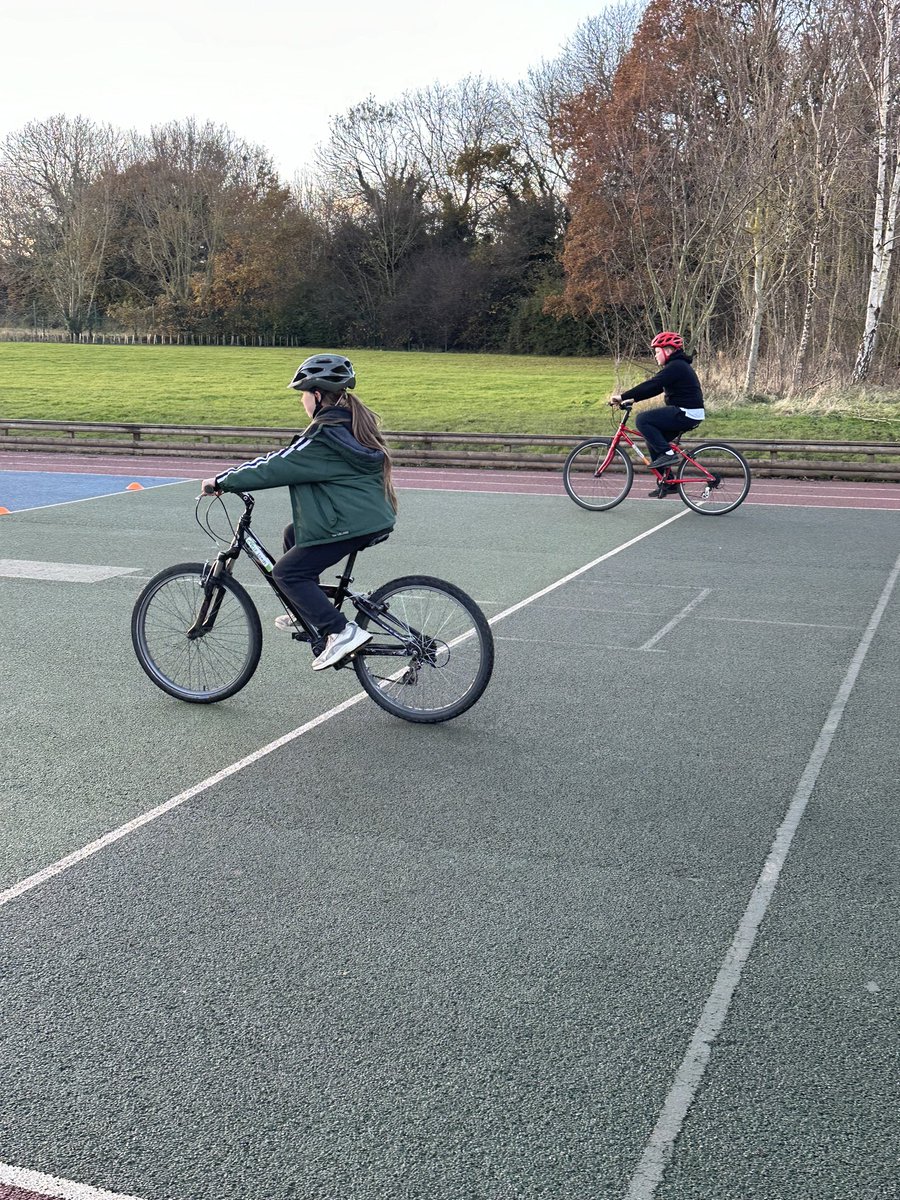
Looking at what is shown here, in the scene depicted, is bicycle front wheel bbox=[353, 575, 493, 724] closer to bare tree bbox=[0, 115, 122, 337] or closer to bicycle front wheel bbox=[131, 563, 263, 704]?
bicycle front wheel bbox=[131, 563, 263, 704]

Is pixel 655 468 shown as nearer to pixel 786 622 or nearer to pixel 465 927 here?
pixel 786 622

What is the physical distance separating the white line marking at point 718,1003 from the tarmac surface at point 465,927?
1 centimetres

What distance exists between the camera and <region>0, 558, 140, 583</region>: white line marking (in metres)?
10.2

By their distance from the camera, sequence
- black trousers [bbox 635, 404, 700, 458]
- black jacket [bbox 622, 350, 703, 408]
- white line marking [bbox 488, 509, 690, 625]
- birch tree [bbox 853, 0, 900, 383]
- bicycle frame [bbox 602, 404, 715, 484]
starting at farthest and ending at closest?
birch tree [bbox 853, 0, 900, 383], bicycle frame [bbox 602, 404, 715, 484], black trousers [bbox 635, 404, 700, 458], black jacket [bbox 622, 350, 703, 408], white line marking [bbox 488, 509, 690, 625]

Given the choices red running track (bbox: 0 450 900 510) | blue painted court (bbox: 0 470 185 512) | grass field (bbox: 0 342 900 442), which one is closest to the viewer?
blue painted court (bbox: 0 470 185 512)

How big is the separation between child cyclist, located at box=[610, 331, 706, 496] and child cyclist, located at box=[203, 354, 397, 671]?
738cm

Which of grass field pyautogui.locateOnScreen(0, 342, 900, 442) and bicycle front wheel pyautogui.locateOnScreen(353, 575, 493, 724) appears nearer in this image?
bicycle front wheel pyautogui.locateOnScreen(353, 575, 493, 724)

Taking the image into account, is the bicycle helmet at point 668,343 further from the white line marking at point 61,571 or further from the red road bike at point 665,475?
the white line marking at point 61,571

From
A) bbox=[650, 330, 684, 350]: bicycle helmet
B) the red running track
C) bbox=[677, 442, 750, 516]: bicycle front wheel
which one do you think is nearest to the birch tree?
the red running track

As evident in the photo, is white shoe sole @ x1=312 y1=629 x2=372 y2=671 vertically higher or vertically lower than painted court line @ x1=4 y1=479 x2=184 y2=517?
higher

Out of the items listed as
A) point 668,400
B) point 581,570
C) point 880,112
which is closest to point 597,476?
point 668,400

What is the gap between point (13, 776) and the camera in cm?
551

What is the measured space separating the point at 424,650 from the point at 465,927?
231cm

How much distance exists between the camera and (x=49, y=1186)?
2.80 m
